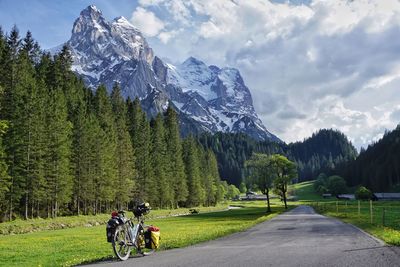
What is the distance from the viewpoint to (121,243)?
53.7ft

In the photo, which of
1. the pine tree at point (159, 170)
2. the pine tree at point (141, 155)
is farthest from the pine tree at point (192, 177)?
the pine tree at point (141, 155)

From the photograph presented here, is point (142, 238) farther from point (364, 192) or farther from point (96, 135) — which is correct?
point (364, 192)

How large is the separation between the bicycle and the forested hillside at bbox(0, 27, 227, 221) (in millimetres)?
19508

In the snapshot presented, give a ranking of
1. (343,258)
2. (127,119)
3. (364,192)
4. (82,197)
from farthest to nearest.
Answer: (364,192) → (127,119) → (82,197) → (343,258)

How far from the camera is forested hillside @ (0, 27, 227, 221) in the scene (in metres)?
58.2

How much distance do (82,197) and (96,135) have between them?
11500mm

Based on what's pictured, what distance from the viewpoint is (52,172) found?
64.1 metres

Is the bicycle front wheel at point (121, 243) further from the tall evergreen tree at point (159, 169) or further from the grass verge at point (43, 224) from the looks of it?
the tall evergreen tree at point (159, 169)

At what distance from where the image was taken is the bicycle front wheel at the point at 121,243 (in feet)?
53.2

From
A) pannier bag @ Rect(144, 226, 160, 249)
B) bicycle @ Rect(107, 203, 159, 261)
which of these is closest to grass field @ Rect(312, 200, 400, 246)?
pannier bag @ Rect(144, 226, 160, 249)

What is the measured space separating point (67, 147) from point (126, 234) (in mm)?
52969

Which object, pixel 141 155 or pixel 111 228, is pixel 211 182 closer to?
pixel 141 155

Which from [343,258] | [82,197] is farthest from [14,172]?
[343,258]

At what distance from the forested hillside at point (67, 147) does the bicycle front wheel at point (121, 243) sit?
66.0 ft
